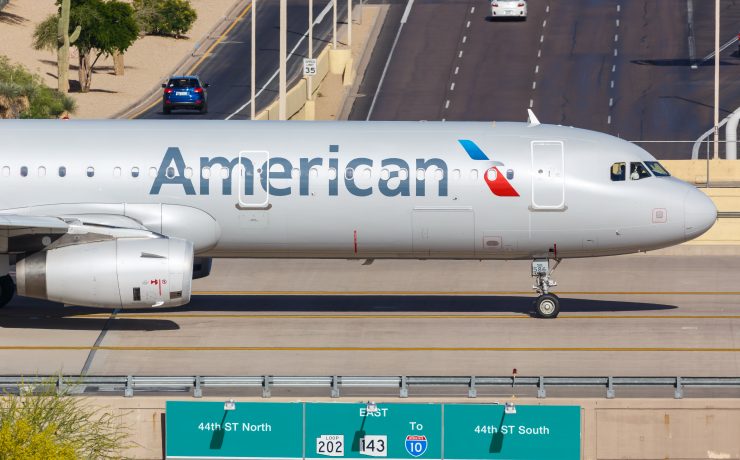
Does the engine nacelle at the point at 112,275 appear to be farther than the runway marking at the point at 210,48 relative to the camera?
No

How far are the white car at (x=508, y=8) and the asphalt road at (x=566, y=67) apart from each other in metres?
0.71

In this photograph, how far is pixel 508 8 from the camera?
93.9m

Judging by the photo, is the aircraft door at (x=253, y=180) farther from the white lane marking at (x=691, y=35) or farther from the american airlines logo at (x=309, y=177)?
the white lane marking at (x=691, y=35)

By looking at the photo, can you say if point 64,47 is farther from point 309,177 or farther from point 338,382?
point 338,382

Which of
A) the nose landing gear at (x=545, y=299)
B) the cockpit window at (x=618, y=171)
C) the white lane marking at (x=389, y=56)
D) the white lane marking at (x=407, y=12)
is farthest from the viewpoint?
the white lane marking at (x=407, y=12)

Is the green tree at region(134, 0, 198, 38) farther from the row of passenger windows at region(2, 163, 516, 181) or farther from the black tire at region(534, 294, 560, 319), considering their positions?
A: the black tire at region(534, 294, 560, 319)

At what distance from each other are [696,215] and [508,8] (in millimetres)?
60130

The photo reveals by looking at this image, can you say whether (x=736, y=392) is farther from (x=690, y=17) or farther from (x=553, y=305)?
(x=690, y=17)

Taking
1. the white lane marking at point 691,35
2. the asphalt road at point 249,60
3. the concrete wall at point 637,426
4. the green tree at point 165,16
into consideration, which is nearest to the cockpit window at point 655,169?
the concrete wall at point 637,426

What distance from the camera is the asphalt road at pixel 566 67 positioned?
7481 centimetres

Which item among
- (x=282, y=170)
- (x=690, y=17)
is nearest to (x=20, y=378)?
(x=282, y=170)

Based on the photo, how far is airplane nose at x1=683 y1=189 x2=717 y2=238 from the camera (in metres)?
35.3

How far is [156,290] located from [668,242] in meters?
12.4

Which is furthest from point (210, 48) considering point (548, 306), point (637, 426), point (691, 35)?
point (637, 426)
